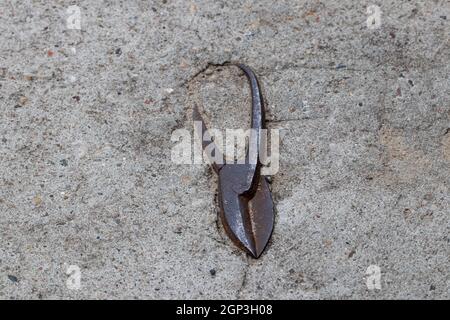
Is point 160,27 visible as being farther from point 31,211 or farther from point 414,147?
point 414,147

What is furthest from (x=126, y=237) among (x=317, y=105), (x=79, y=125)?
(x=317, y=105)

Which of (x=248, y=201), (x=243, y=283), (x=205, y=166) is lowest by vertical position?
(x=243, y=283)

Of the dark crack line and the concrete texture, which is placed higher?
the concrete texture

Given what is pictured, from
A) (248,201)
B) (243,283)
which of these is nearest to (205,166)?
(248,201)

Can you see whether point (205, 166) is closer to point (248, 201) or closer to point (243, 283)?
point (248, 201)

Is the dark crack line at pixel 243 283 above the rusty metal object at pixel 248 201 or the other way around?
the other way around

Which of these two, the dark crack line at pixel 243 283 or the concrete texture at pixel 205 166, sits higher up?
the concrete texture at pixel 205 166
